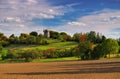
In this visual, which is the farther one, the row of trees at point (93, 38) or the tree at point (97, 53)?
the row of trees at point (93, 38)

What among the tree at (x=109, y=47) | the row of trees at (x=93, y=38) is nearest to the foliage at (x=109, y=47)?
the tree at (x=109, y=47)

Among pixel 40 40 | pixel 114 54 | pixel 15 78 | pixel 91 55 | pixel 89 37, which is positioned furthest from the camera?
pixel 89 37

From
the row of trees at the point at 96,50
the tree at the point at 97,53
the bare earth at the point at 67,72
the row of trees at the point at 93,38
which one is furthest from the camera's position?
the row of trees at the point at 93,38

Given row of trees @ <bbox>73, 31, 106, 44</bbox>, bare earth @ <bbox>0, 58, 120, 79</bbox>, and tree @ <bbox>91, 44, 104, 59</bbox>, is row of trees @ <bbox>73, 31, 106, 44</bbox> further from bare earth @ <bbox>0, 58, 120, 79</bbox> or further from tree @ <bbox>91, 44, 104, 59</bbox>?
bare earth @ <bbox>0, 58, 120, 79</bbox>

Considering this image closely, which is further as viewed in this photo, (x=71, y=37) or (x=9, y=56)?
(x=71, y=37)

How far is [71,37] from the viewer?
191125 millimetres

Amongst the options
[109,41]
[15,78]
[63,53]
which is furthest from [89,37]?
[15,78]

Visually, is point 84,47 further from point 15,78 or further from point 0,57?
point 15,78

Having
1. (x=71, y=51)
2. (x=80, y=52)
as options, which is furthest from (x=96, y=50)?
(x=71, y=51)

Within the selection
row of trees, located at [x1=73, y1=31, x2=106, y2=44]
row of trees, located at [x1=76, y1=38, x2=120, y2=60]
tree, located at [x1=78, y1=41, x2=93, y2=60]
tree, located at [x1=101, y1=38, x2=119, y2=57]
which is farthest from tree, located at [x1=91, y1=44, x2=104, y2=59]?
row of trees, located at [x1=73, y1=31, x2=106, y2=44]

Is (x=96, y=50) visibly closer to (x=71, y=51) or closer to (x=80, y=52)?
(x=80, y=52)

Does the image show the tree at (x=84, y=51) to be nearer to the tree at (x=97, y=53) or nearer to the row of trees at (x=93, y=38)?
the tree at (x=97, y=53)

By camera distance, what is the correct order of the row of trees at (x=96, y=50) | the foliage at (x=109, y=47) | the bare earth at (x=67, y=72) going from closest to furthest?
1. the bare earth at (x=67, y=72)
2. the row of trees at (x=96, y=50)
3. the foliage at (x=109, y=47)

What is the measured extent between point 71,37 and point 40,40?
30.1 meters
